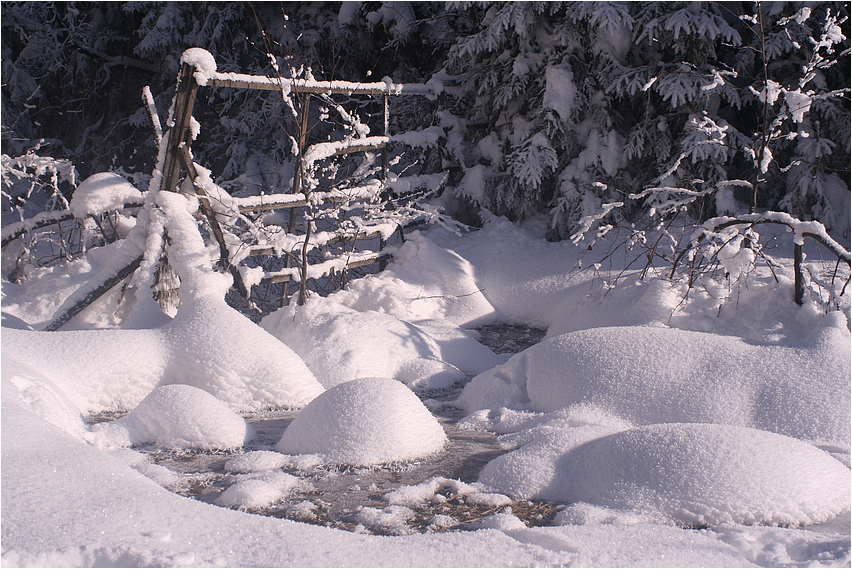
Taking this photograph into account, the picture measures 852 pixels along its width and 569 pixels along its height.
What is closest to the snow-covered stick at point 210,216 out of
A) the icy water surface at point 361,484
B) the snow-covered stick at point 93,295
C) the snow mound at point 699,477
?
the snow-covered stick at point 93,295

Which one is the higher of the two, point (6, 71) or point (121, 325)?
point (6, 71)

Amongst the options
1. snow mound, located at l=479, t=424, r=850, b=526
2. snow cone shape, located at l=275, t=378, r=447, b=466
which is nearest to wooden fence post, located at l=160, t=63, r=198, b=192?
snow cone shape, located at l=275, t=378, r=447, b=466

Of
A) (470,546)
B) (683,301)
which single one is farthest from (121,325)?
(683,301)

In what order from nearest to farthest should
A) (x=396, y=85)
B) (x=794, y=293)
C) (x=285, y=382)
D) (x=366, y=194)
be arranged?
(x=285, y=382) → (x=794, y=293) → (x=366, y=194) → (x=396, y=85)

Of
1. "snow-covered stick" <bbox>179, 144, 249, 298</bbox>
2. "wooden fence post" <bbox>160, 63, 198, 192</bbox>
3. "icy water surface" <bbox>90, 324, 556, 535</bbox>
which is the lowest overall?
"icy water surface" <bbox>90, 324, 556, 535</bbox>

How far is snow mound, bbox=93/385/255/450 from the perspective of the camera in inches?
126

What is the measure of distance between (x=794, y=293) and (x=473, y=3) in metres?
4.39

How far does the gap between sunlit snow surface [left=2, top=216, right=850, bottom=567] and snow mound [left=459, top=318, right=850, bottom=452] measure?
1 centimetres

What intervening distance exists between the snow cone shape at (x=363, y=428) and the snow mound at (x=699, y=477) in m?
0.46

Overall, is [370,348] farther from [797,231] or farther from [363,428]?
[797,231]

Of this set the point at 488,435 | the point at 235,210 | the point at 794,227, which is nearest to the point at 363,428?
the point at 488,435

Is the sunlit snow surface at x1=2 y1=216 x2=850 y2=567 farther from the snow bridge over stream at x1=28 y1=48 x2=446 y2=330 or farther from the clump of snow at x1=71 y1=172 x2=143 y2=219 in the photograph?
the clump of snow at x1=71 y1=172 x2=143 y2=219

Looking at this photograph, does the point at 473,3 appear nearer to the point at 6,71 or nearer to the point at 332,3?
the point at 332,3

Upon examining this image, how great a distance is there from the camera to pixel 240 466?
9.66ft
